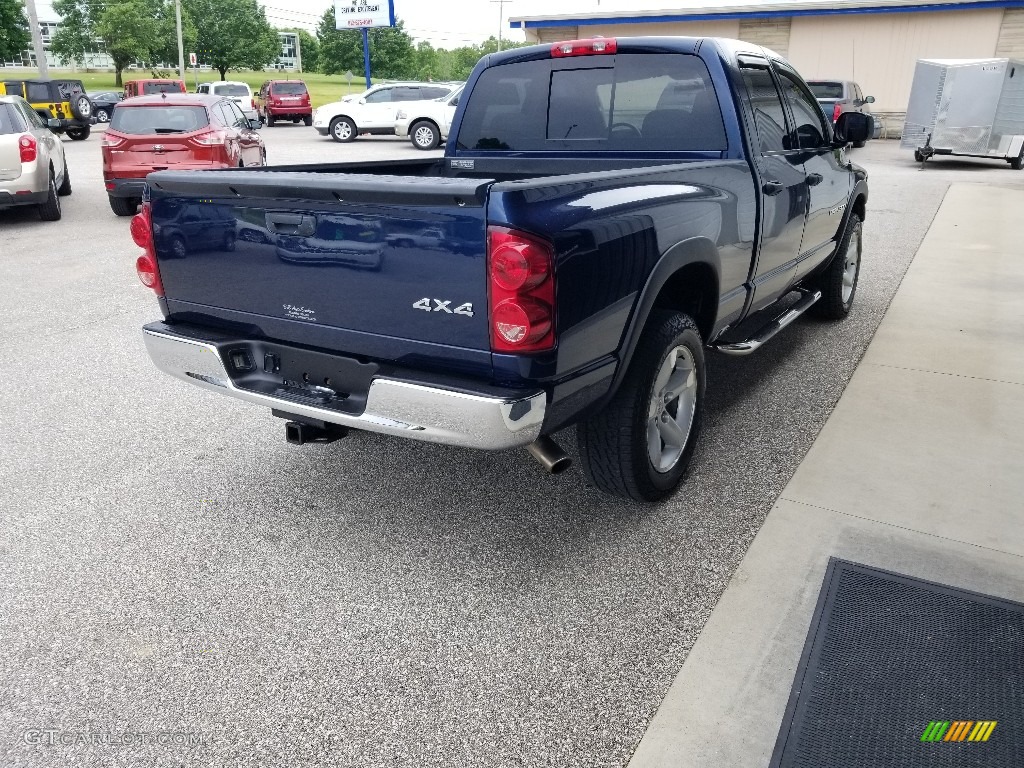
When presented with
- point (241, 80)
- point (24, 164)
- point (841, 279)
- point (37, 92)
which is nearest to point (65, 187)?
point (24, 164)

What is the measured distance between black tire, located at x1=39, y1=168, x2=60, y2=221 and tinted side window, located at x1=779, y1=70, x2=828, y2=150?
1000cm

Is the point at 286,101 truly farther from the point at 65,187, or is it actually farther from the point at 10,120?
the point at 10,120

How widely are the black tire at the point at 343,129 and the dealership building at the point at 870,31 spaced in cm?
1365

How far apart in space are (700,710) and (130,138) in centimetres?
1104

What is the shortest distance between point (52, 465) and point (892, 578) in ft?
12.6

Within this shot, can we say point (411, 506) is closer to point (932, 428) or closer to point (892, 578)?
point (892, 578)

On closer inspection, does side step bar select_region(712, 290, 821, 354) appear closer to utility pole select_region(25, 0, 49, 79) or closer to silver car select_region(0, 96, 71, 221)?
silver car select_region(0, 96, 71, 221)

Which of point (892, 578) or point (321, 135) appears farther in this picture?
point (321, 135)

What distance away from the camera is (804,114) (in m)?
5.09

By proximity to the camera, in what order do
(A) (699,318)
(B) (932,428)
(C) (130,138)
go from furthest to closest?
(C) (130,138) → (B) (932,428) → (A) (699,318)

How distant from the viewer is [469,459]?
13.4ft

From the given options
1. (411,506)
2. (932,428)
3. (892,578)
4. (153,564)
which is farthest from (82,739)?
(932,428)

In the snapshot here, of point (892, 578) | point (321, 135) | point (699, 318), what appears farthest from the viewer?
point (321, 135)

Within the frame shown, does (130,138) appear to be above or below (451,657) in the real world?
above
